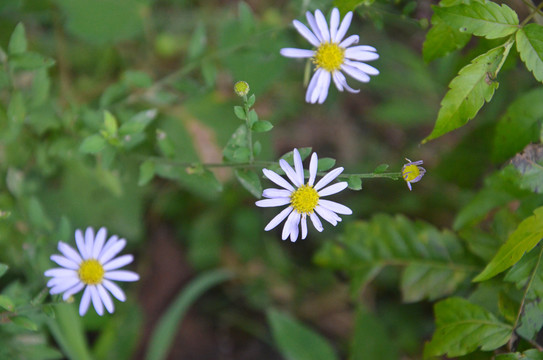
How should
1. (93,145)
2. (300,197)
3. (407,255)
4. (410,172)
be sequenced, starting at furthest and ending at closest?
(407,255) < (93,145) < (300,197) < (410,172)

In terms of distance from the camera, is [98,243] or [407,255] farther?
[407,255]

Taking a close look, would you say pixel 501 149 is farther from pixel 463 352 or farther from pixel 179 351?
pixel 179 351

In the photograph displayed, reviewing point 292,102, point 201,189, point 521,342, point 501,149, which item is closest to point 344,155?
point 292,102

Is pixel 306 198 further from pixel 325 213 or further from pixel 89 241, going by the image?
pixel 89 241

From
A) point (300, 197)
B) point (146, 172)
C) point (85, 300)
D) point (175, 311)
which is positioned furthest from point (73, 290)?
point (175, 311)

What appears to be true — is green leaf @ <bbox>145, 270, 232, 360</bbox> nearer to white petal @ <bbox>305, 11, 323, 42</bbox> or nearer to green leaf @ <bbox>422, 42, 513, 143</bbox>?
white petal @ <bbox>305, 11, 323, 42</bbox>

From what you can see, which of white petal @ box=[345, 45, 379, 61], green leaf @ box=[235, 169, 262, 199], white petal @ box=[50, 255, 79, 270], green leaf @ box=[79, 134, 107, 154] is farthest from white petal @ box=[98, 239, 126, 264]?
white petal @ box=[345, 45, 379, 61]
